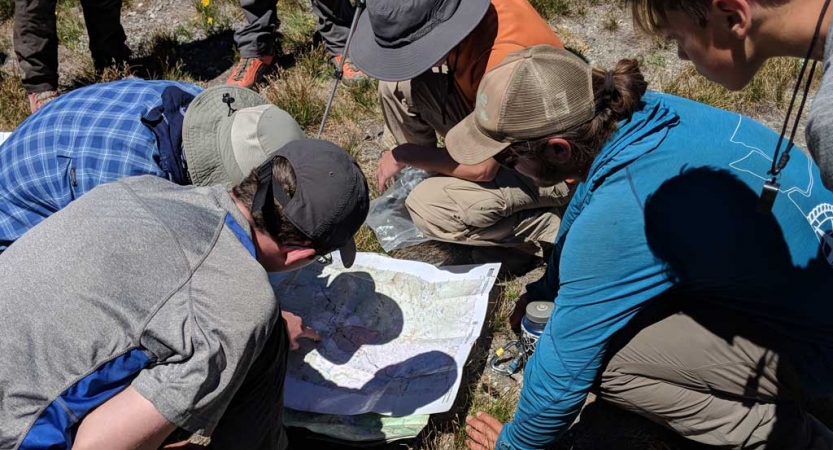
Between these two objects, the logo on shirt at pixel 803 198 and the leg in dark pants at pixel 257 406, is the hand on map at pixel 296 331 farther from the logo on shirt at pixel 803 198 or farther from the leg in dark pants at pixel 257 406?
the logo on shirt at pixel 803 198

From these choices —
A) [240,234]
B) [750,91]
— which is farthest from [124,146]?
[750,91]

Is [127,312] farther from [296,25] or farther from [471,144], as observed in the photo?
[296,25]

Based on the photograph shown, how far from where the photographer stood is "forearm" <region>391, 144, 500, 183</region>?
2.92 metres

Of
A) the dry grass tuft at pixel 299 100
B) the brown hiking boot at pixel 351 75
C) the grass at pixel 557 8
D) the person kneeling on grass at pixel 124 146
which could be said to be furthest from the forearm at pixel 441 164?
the grass at pixel 557 8

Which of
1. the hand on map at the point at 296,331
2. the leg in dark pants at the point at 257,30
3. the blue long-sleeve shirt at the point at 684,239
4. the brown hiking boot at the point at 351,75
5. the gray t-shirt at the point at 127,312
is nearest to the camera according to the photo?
the gray t-shirt at the point at 127,312

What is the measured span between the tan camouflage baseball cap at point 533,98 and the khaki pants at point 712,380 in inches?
26.4

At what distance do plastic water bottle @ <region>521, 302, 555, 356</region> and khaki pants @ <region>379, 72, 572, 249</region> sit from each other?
0.51 meters

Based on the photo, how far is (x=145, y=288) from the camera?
1.68 m

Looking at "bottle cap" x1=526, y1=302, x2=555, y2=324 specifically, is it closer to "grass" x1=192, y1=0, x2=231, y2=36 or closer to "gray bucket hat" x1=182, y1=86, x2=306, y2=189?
"gray bucket hat" x1=182, y1=86, x2=306, y2=189

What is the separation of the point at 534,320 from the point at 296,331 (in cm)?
86

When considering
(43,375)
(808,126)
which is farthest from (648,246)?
(43,375)

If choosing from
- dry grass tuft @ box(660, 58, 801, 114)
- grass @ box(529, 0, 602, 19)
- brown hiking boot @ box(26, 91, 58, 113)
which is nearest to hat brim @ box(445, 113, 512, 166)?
dry grass tuft @ box(660, 58, 801, 114)

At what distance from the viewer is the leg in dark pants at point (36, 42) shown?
4094mm

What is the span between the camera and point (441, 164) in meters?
3.02
